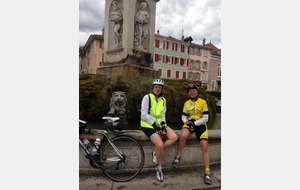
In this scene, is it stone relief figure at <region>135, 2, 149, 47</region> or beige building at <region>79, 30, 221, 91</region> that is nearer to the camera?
beige building at <region>79, 30, 221, 91</region>

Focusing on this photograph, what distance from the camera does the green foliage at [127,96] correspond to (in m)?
3.99

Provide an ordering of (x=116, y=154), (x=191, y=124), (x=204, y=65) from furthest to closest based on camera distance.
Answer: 1. (x=204, y=65)
2. (x=191, y=124)
3. (x=116, y=154)

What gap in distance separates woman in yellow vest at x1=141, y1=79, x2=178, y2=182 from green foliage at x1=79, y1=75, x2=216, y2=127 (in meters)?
0.45

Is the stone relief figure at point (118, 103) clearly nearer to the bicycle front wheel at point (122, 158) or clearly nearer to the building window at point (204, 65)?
the bicycle front wheel at point (122, 158)

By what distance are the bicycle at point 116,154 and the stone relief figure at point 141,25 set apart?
2343 millimetres

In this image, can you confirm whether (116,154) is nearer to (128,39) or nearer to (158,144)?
(158,144)

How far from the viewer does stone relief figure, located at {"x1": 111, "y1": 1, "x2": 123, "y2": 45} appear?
198 inches

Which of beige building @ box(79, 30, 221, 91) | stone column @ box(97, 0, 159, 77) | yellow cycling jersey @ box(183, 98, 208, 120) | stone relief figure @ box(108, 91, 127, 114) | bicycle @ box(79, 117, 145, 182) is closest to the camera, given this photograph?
bicycle @ box(79, 117, 145, 182)

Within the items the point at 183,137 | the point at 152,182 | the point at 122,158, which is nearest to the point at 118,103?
the point at 122,158

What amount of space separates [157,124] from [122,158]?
70cm

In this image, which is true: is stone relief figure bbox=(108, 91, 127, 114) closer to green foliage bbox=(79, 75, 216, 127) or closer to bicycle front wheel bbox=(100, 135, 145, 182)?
green foliage bbox=(79, 75, 216, 127)

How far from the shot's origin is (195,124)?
3.63m

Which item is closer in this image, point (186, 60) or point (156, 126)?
point (156, 126)

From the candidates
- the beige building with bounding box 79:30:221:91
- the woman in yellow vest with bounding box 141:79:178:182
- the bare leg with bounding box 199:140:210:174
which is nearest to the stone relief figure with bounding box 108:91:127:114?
the woman in yellow vest with bounding box 141:79:178:182
